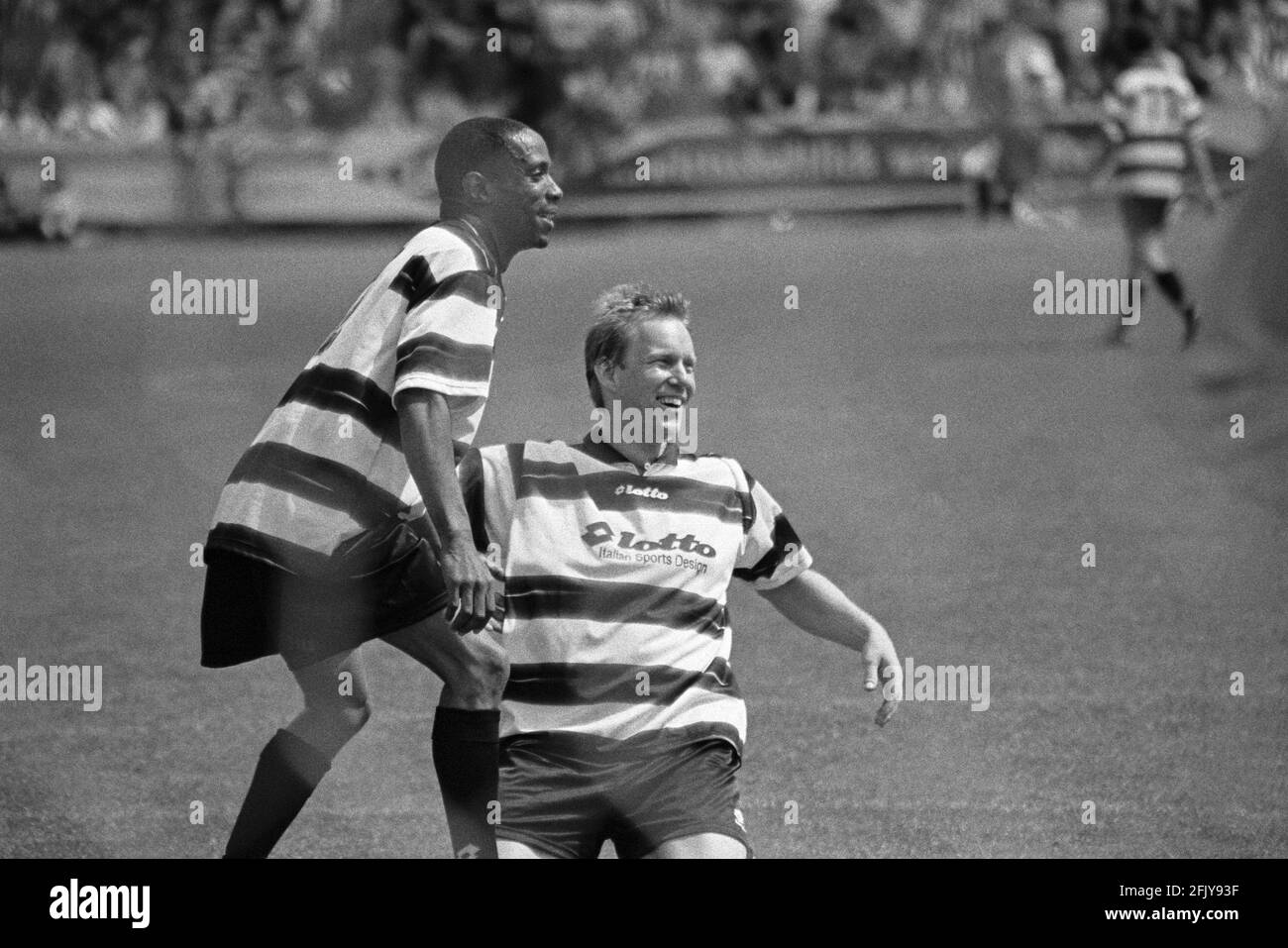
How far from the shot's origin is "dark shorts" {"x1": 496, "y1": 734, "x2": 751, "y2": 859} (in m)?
3.73

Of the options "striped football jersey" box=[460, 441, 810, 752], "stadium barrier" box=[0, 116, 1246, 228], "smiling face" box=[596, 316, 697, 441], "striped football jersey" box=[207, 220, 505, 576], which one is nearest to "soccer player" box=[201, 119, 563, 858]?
"striped football jersey" box=[207, 220, 505, 576]

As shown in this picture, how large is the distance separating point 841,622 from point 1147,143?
8.42m

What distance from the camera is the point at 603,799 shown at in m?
3.74

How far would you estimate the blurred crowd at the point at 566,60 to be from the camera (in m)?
16.0

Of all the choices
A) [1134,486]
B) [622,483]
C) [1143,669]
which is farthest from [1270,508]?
[622,483]

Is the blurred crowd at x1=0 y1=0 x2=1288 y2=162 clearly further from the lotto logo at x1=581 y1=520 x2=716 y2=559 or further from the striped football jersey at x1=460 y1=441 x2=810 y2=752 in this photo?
the lotto logo at x1=581 y1=520 x2=716 y2=559

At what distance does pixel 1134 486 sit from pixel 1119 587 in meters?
1.45

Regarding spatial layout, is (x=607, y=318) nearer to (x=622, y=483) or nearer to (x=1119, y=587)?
(x=622, y=483)

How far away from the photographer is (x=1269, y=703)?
5.86 m

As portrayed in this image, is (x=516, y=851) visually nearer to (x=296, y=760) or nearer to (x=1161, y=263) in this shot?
(x=296, y=760)

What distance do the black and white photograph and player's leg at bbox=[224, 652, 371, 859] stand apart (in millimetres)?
13

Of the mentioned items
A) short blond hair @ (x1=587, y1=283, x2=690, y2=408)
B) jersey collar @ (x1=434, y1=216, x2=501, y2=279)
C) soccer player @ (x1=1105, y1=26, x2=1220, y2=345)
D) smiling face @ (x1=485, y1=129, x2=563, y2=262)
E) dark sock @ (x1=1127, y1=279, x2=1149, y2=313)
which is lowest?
dark sock @ (x1=1127, y1=279, x2=1149, y2=313)

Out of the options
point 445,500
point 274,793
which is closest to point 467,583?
point 445,500

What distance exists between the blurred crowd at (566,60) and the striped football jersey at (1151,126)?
166 inches
